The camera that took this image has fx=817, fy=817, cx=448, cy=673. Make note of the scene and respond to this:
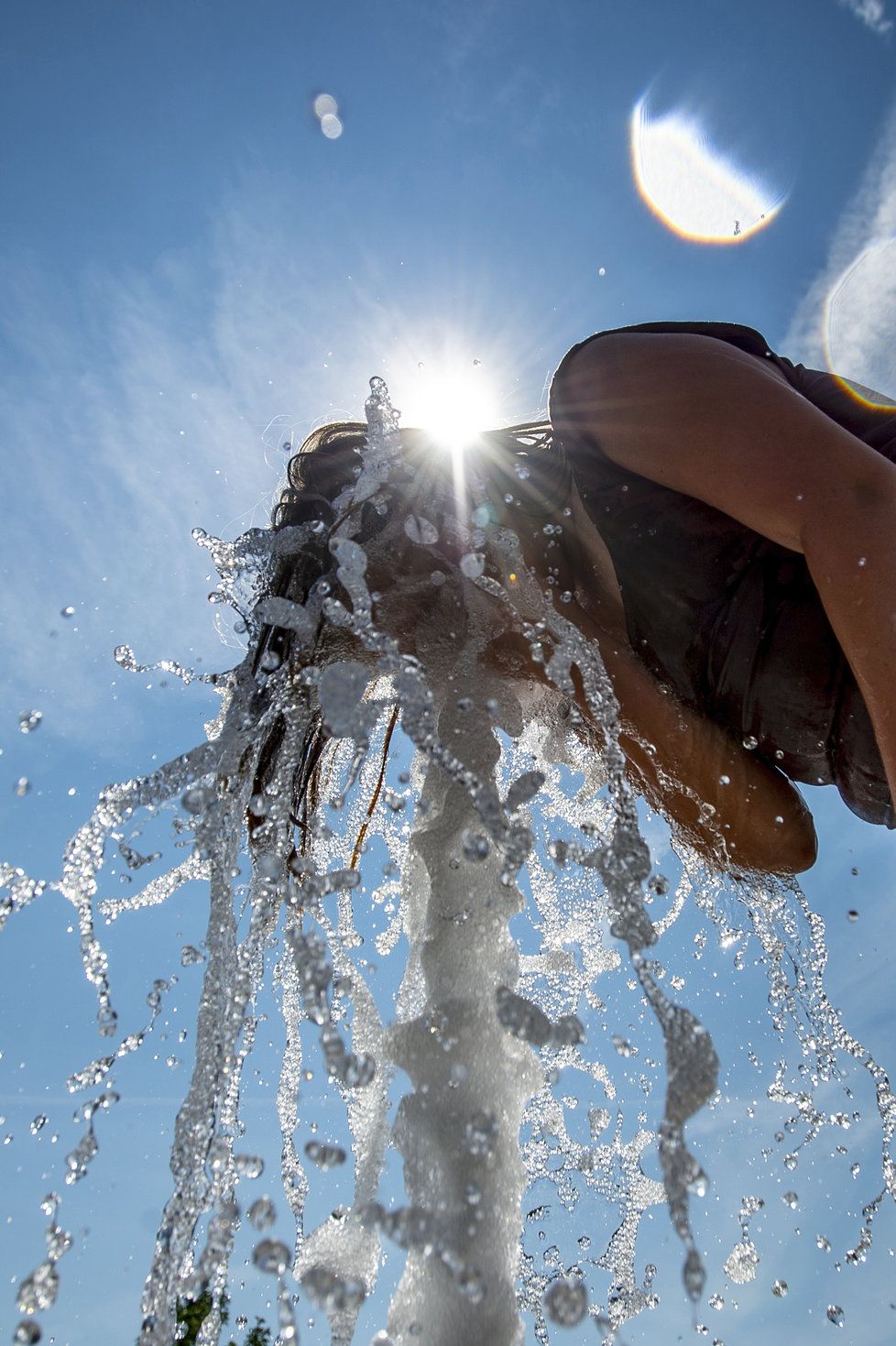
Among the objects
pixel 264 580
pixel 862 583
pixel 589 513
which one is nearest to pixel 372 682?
pixel 264 580

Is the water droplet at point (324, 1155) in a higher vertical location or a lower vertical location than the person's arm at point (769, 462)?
lower

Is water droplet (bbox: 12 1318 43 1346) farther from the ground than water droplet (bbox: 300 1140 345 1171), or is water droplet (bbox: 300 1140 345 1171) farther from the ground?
water droplet (bbox: 300 1140 345 1171)

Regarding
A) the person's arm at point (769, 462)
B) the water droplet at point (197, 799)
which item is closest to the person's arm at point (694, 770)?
the person's arm at point (769, 462)

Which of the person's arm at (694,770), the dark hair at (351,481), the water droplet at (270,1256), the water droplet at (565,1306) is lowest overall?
the water droplet at (565,1306)

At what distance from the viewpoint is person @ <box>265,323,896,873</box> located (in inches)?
59.6

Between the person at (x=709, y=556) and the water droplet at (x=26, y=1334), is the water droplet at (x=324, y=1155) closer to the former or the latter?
the water droplet at (x=26, y=1334)

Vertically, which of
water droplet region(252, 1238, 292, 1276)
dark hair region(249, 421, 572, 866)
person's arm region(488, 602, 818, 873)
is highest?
dark hair region(249, 421, 572, 866)

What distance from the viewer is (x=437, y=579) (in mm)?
2188

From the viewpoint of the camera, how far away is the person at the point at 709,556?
151 centimetres

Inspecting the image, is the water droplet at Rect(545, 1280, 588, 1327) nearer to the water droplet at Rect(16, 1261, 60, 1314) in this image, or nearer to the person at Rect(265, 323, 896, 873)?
the water droplet at Rect(16, 1261, 60, 1314)

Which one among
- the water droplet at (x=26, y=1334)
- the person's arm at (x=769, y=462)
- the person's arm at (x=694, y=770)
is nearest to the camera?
the person's arm at (x=769, y=462)

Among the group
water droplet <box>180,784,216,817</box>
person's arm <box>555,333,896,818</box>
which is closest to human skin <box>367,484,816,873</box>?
person's arm <box>555,333,896,818</box>

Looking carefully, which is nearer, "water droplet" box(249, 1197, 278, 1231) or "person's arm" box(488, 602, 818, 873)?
"water droplet" box(249, 1197, 278, 1231)

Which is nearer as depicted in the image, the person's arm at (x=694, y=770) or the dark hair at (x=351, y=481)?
the dark hair at (x=351, y=481)
